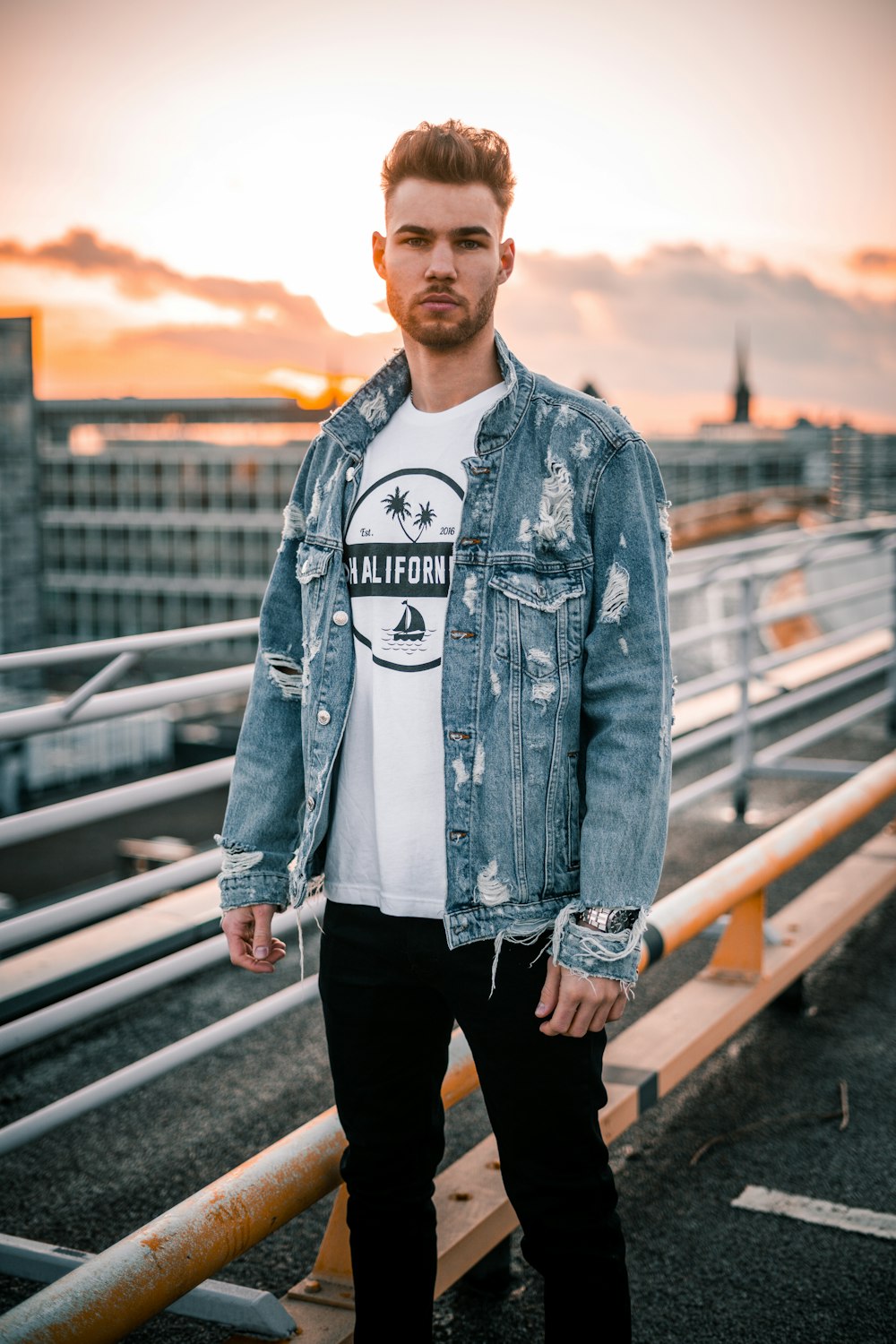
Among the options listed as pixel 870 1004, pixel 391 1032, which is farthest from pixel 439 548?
pixel 870 1004

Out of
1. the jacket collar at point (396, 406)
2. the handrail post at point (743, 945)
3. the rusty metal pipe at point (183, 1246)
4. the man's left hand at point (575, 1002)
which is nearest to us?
the rusty metal pipe at point (183, 1246)

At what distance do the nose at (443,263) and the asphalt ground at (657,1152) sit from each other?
53.8 inches

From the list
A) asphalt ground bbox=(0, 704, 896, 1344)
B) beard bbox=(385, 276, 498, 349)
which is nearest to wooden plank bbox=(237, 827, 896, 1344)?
asphalt ground bbox=(0, 704, 896, 1344)

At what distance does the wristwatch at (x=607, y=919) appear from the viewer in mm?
1461

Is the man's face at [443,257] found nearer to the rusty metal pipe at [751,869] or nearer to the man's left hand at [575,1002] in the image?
the man's left hand at [575,1002]

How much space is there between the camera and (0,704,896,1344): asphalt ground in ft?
7.32

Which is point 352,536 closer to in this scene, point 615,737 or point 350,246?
point 615,737

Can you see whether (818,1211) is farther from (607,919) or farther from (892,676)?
(892,676)

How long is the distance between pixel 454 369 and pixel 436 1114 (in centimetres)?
112

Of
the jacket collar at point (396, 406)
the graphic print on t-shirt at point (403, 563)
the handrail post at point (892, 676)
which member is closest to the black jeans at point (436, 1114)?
the graphic print on t-shirt at point (403, 563)

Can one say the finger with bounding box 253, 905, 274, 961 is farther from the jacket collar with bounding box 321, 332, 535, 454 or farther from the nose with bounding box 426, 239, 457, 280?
the nose with bounding box 426, 239, 457, 280

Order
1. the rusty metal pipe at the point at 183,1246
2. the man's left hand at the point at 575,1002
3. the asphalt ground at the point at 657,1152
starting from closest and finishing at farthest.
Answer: the rusty metal pipe at the point at 183,1246 < the man's left hand at the point at 575,1002 < the asphalt ground at the point at 657,1152

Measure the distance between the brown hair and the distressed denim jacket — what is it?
27cm

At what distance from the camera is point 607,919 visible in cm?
146
